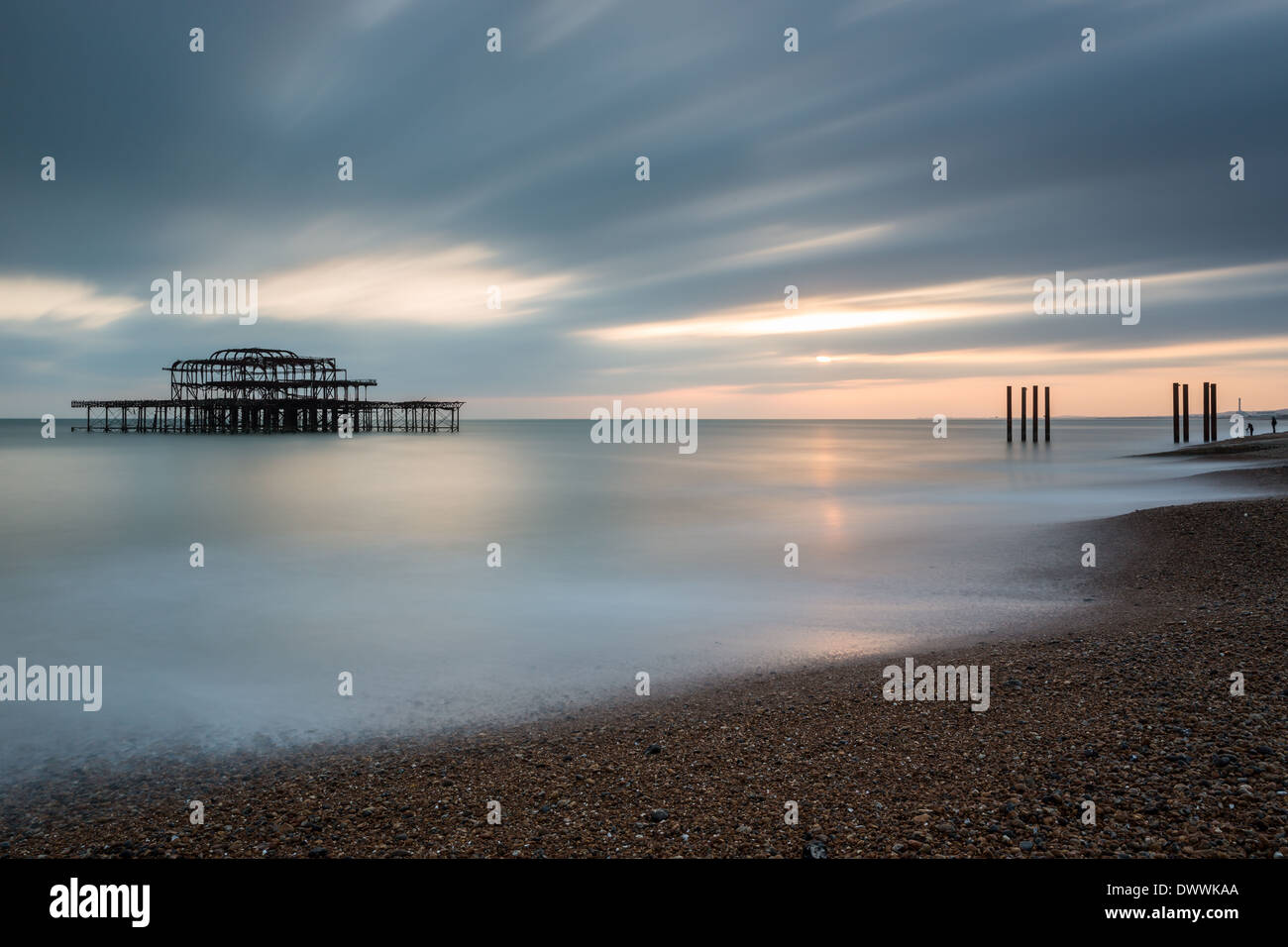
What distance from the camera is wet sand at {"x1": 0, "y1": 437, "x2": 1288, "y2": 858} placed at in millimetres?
4449

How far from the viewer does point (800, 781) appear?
17.3ft

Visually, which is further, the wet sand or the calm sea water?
the calm sea water

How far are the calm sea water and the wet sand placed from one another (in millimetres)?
1190

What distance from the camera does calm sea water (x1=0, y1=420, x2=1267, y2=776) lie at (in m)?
8.40

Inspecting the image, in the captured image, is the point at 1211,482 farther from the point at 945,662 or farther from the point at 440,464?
the point at 440,464

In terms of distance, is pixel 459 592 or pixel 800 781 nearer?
pixel 800 781

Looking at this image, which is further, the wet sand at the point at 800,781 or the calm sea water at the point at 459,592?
the calm sea water at the point at 459,592

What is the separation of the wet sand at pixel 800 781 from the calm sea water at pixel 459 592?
3.90 ft

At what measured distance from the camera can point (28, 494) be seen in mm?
32969

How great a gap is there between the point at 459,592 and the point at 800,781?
10082 mm

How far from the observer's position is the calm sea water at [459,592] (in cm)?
840
